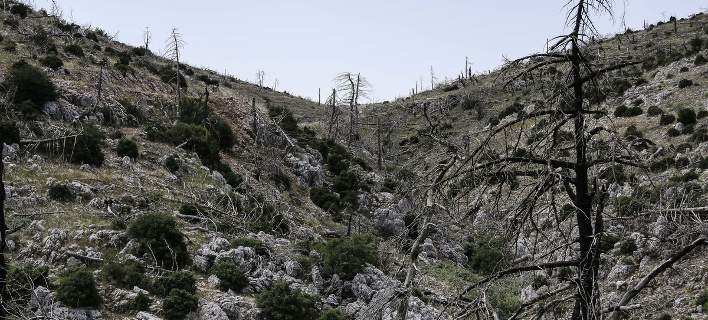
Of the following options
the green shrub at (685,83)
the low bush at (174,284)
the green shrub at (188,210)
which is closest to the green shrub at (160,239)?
the low bush at (174,284)

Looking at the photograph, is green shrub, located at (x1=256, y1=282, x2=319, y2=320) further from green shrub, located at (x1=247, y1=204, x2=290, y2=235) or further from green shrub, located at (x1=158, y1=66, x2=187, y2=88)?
green shrub, located at (x1=158, y1=66, x2=187, y2=88)

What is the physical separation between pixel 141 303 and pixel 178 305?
1.07m

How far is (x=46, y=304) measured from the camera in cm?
1323

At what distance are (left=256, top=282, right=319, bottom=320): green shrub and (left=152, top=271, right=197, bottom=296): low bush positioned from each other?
2121 mm

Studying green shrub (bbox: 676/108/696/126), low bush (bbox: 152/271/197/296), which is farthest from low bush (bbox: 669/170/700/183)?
low bush (bbox: 152/271/197/296)

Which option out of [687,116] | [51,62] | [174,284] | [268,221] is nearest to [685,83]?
[687,116]

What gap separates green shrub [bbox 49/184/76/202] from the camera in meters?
19.4

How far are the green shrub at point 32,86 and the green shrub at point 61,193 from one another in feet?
23.5

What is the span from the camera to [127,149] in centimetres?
2538

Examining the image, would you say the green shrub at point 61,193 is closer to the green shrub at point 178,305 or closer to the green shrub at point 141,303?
the green shrub at point 141,303

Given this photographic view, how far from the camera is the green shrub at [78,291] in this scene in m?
13.7

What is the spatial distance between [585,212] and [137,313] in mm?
13106

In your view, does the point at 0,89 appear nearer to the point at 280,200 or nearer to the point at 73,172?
the point at 73,172

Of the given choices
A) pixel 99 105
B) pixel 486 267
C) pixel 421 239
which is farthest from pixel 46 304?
pixel 99 105
